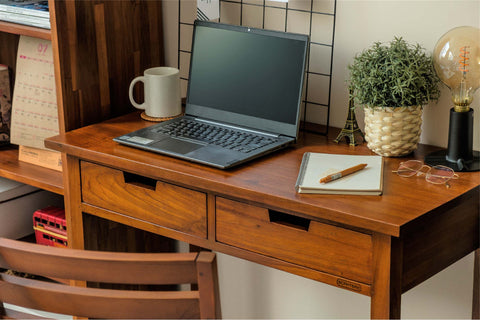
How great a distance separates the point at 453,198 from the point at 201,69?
0.72 meters

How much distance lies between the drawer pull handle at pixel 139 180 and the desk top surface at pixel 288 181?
0.19 ft

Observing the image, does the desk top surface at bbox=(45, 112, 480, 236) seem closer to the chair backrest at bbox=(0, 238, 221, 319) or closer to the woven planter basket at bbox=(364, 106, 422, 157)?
the woven planter basket at bbox=(364, 106, 422, 157)

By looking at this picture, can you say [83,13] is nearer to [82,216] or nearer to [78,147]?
[78,147]

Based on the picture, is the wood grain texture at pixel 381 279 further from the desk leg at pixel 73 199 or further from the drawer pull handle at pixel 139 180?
the desk leg at pixel 73 199

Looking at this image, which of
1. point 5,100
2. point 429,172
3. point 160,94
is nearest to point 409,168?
point 429,172

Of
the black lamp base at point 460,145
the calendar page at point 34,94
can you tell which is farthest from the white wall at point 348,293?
the calendar page at point 34,94

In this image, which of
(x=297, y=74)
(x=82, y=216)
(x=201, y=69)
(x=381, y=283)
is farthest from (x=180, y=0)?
(x=381, y=283)

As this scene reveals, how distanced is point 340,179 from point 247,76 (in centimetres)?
42

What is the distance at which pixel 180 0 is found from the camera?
1.88 m

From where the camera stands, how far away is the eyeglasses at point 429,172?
1344 mm

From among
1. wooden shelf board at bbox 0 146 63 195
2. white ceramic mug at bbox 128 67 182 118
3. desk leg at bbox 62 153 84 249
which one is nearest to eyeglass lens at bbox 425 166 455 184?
white ceramic mug at bbox 128 67 182 118

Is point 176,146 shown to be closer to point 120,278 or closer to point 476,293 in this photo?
point 120,278

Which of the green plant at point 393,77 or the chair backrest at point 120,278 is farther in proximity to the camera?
the green plant at point 393,77

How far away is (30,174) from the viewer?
1893 millimetres
